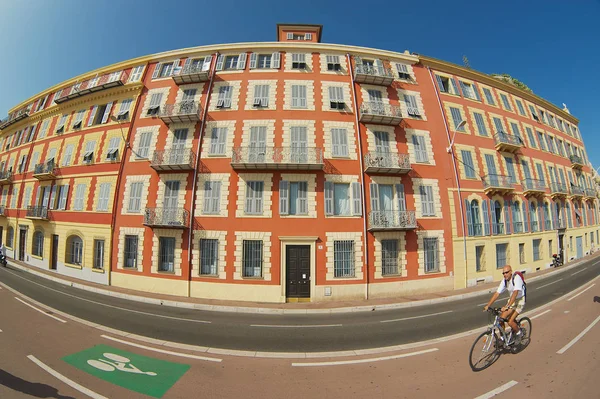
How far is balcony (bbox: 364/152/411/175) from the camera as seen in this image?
1513 cm

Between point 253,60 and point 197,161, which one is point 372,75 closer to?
point 253,60

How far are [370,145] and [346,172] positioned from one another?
8.81 feet

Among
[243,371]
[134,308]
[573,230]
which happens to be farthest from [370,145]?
[573,230]

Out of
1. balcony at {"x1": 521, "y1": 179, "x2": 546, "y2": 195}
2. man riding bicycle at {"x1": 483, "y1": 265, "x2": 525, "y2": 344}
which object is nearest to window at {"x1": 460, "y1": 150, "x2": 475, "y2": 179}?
balcony at {"x1": 521, "y1": 179, "x2": 546, "y2": 195}

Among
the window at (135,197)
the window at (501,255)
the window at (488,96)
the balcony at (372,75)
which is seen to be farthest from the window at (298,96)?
the window at (501,255)

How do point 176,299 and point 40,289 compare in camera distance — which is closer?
point 176,299

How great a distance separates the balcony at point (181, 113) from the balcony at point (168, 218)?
20.5 ft

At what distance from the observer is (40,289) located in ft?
48.2

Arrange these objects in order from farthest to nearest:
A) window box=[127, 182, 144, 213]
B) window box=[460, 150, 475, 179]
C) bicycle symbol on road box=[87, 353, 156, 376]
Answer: window box=[460, 150, 475, 179]
window box=[127, 182, 144, 213]
bicycle symbol on road box=[87, 353, 156, 376]

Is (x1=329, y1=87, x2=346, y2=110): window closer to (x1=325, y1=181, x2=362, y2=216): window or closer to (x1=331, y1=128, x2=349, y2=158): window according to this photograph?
(x1=331, y1=128, x2=349, y2=158): window

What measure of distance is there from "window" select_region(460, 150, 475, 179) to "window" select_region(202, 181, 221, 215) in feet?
60.2

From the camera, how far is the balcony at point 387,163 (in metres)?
15.1

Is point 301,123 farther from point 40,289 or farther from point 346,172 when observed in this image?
point 40,289

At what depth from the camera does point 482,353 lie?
5746 mm
